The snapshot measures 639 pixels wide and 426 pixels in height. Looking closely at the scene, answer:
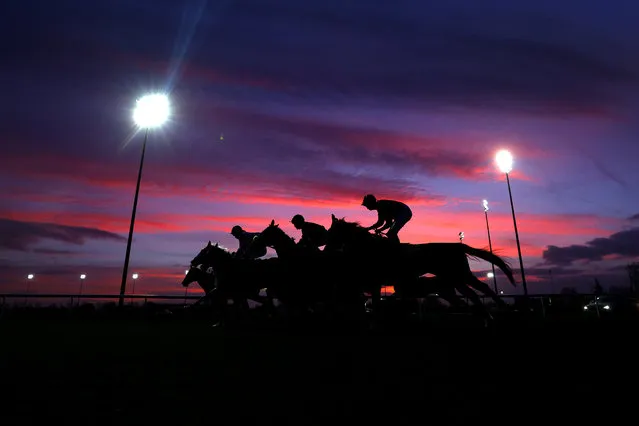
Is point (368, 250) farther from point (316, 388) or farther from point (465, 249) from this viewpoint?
point (316, 388)

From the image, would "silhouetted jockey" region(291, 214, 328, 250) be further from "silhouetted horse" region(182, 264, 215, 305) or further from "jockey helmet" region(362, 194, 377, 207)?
"silhouetted horse" region(182, 264, 215, 305)

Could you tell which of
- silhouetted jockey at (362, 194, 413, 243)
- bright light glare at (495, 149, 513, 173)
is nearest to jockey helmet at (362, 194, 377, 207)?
silhouetted jockey at (362, 194, 413, 243)

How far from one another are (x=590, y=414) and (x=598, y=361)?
2.34 m

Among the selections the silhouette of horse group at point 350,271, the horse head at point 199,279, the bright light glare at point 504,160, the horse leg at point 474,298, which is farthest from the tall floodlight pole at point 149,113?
the bright light glare at point 504,160

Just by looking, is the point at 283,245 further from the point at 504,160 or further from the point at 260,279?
the point at 504,160

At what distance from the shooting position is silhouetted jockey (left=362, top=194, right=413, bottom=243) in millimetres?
9289

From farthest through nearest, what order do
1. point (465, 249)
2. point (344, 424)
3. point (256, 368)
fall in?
point (465, 249)
point (256, 368)
point (344, 424)

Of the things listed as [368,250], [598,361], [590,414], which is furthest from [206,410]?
[368,250]

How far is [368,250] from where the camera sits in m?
8.74

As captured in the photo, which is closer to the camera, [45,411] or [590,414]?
[590,414]

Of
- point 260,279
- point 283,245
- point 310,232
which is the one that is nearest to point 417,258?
point 310,232

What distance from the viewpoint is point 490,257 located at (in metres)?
8.92

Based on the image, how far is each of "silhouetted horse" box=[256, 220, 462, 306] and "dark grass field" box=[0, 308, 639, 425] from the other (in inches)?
134

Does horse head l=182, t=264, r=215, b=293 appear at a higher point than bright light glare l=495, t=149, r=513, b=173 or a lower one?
lower
